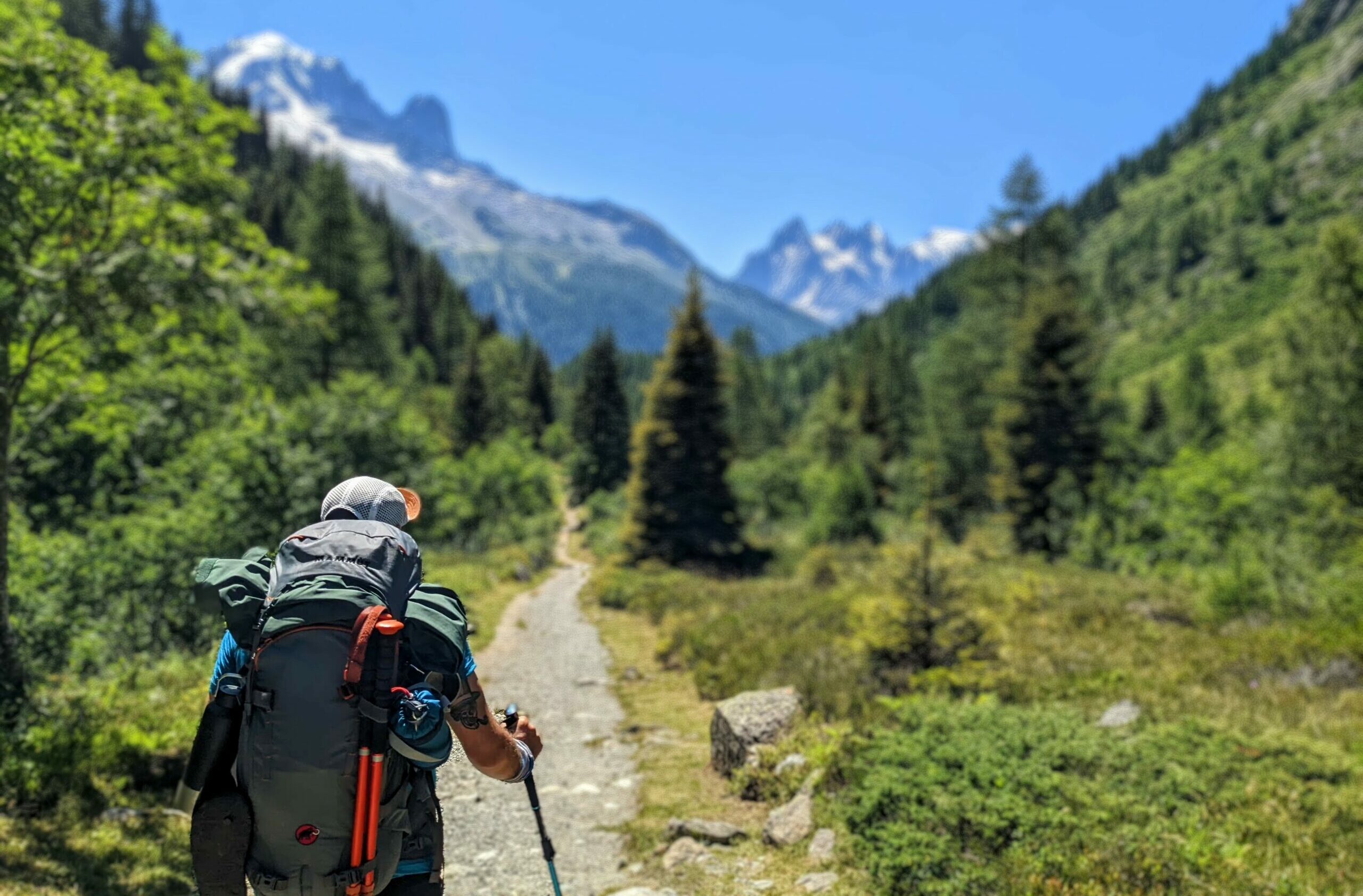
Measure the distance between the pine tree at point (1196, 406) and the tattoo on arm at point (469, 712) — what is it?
138 feet

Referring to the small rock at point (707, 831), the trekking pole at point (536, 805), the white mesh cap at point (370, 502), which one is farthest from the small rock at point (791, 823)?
the white mesh cap at point (370, 502)

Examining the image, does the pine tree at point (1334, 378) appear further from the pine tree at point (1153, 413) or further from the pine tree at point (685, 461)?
the pine tree at point (1153, 413)

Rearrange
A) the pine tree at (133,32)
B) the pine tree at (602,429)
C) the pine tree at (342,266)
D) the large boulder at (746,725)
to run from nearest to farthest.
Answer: the large boulder at (746,725)
the pine tree at (342,266)
the pine tree at (602,429)
the pine tree at (133,32)

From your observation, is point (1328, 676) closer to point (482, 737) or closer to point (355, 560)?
point (482, 737)

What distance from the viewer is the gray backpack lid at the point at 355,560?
7.89ft

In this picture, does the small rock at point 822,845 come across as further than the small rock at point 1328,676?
No

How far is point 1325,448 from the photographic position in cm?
2127

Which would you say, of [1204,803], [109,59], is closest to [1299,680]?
[1204,803]

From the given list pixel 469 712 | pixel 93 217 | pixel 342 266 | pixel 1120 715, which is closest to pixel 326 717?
pixel 469 712

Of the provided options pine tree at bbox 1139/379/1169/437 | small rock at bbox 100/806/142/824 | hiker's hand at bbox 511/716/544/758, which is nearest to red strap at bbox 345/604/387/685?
hiker's hand at bbox 511/716/544/758

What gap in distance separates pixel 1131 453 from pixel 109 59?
38256 millimetres

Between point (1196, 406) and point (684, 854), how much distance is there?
57258 millimetres

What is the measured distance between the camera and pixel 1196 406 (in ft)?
164

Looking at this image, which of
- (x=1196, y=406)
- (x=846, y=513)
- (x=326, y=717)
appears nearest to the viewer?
(x=326, y=717)
